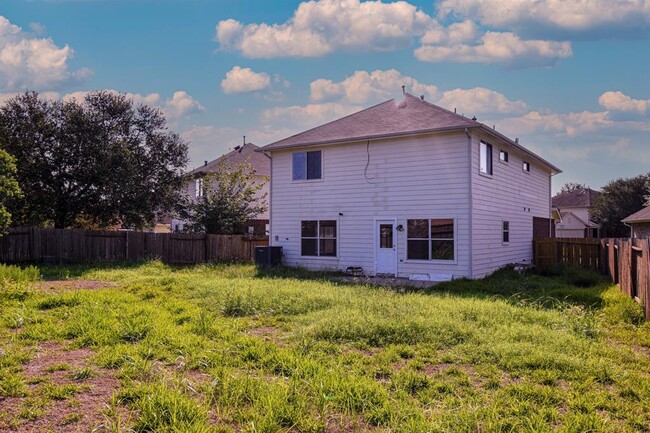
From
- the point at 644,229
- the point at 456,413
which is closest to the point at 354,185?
the point at 456,413

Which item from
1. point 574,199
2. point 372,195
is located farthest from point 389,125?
point 574,199

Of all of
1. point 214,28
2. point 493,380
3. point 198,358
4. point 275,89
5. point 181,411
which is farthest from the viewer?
point 275,89

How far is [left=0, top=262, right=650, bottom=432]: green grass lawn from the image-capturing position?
3814mm

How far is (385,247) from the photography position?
16000 millimetres

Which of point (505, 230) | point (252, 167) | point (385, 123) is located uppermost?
point (252, 167)

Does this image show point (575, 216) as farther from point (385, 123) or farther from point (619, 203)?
point (385, 123)

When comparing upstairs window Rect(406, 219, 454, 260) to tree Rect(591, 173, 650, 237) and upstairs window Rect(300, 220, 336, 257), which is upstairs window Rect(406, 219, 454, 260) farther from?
tree Rect(591, 173, 650, 237)

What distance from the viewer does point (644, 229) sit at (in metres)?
28.6

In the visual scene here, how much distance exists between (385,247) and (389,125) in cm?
428

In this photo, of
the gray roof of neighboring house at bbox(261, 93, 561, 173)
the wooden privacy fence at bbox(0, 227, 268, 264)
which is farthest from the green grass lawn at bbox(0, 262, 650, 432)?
the wooden privacy fence at bbox(0, 227, 268, 264)

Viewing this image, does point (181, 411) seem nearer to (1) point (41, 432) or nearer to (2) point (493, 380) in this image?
(1) point (41, 432)

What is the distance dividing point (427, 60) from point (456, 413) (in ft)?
41.7

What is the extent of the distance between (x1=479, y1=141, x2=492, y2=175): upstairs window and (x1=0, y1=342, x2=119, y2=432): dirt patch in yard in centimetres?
1300

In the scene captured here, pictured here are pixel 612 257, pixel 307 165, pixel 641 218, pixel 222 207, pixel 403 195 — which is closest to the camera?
pixel 612 257
